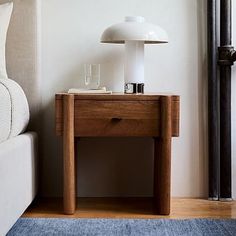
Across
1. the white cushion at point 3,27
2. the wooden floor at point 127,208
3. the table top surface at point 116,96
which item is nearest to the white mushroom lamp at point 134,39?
the table top surface at point 116,96

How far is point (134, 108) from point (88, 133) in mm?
237

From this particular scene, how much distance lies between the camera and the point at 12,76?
8.48 ft

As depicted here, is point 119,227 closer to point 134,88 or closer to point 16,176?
point 16,176

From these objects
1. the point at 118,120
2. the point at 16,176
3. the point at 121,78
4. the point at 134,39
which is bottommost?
the point at 16,176

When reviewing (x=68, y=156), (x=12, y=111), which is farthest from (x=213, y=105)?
(x=12, y=111)

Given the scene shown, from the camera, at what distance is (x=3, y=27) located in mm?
2457

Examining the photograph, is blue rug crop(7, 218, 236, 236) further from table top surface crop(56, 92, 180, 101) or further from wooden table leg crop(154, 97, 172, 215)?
table top surface crop(56, 92, 180, 101)

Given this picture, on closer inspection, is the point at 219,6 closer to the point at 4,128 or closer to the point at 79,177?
the point at 79,177

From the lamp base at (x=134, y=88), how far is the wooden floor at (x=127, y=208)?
56 centimetres

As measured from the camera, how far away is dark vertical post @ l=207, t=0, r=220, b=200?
8.66 ft

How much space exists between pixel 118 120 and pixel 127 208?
463 mm

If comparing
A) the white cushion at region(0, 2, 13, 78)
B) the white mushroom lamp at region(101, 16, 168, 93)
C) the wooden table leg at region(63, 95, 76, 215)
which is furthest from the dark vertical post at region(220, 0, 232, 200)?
the white cushion at region(0, 2, 13, 78)

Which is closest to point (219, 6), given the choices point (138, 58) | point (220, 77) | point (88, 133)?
point (220, 77)

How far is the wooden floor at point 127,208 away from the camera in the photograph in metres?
2.37
